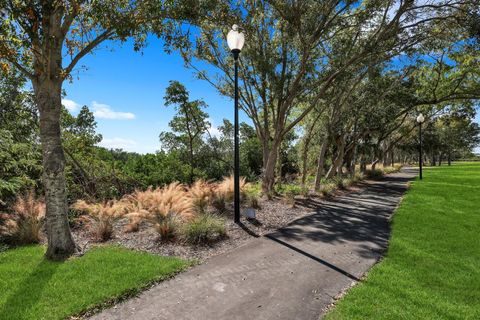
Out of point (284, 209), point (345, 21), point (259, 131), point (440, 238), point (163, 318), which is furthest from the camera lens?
point (259, 131)

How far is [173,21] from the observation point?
6754 mm

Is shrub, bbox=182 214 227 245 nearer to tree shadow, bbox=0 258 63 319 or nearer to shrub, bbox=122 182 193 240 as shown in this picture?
shrub, bbox=122 182 193 240

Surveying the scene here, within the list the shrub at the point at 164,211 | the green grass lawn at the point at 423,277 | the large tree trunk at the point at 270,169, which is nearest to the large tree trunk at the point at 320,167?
the large tree trunk at the point at 270,169

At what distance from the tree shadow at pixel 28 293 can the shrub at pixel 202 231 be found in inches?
89.3

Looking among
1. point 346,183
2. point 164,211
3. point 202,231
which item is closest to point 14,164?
point 164,211

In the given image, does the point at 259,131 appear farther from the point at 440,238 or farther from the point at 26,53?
the point at 26,53

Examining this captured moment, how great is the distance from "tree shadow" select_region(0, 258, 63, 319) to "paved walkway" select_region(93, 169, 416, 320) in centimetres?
90

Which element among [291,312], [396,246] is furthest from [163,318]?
[396,246]

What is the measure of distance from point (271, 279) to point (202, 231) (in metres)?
2.10

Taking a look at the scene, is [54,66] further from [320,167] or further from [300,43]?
[320,167]

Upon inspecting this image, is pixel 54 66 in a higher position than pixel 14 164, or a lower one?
higher

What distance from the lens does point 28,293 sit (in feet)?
12.8

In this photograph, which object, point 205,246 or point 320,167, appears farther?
point 320,167

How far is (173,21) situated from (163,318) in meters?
5.91
